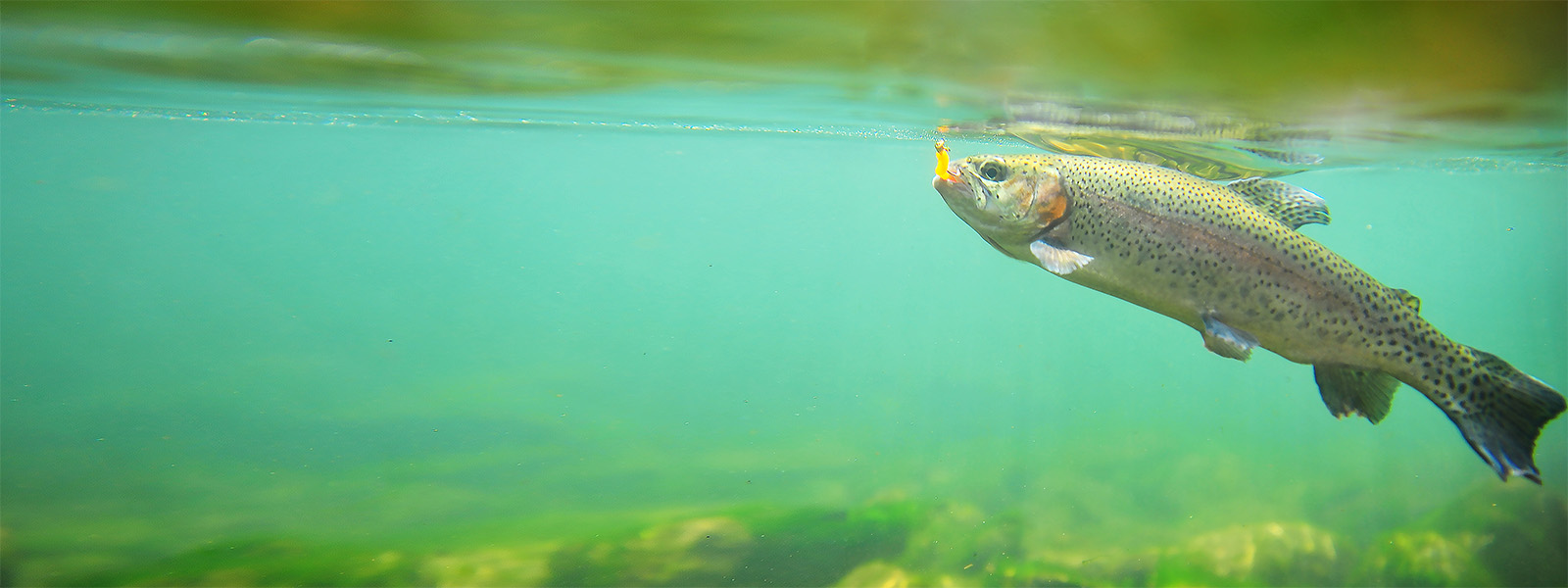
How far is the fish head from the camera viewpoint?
3.79 meters

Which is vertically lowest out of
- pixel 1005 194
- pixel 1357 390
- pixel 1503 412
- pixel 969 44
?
pixel 1503 412

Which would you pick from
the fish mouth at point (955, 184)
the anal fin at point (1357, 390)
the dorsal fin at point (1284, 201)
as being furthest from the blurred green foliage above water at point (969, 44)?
the anal fin at point (1357, 390)

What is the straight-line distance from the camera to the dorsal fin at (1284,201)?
4219 mm

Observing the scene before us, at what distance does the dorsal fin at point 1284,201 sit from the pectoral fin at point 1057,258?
1.32m

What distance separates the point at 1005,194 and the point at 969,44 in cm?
290

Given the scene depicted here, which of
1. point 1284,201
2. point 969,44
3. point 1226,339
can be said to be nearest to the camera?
point 1226,339

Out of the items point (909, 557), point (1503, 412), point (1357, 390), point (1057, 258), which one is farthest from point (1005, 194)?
point (909, 557)

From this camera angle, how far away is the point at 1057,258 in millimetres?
3752

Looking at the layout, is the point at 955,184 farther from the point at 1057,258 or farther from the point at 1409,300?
the point at 1409,300

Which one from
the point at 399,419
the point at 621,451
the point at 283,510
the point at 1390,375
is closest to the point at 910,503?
the point at 621,451

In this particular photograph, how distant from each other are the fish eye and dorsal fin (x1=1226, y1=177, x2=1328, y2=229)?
164 centimetres

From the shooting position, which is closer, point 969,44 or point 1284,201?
point 1284,201

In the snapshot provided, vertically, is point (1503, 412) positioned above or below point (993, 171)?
below

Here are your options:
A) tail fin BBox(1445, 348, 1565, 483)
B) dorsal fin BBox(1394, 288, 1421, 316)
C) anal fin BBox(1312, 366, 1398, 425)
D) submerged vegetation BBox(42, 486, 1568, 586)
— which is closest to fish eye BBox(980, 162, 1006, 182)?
anal fin BBox(1312, 366, 1398, 425)
